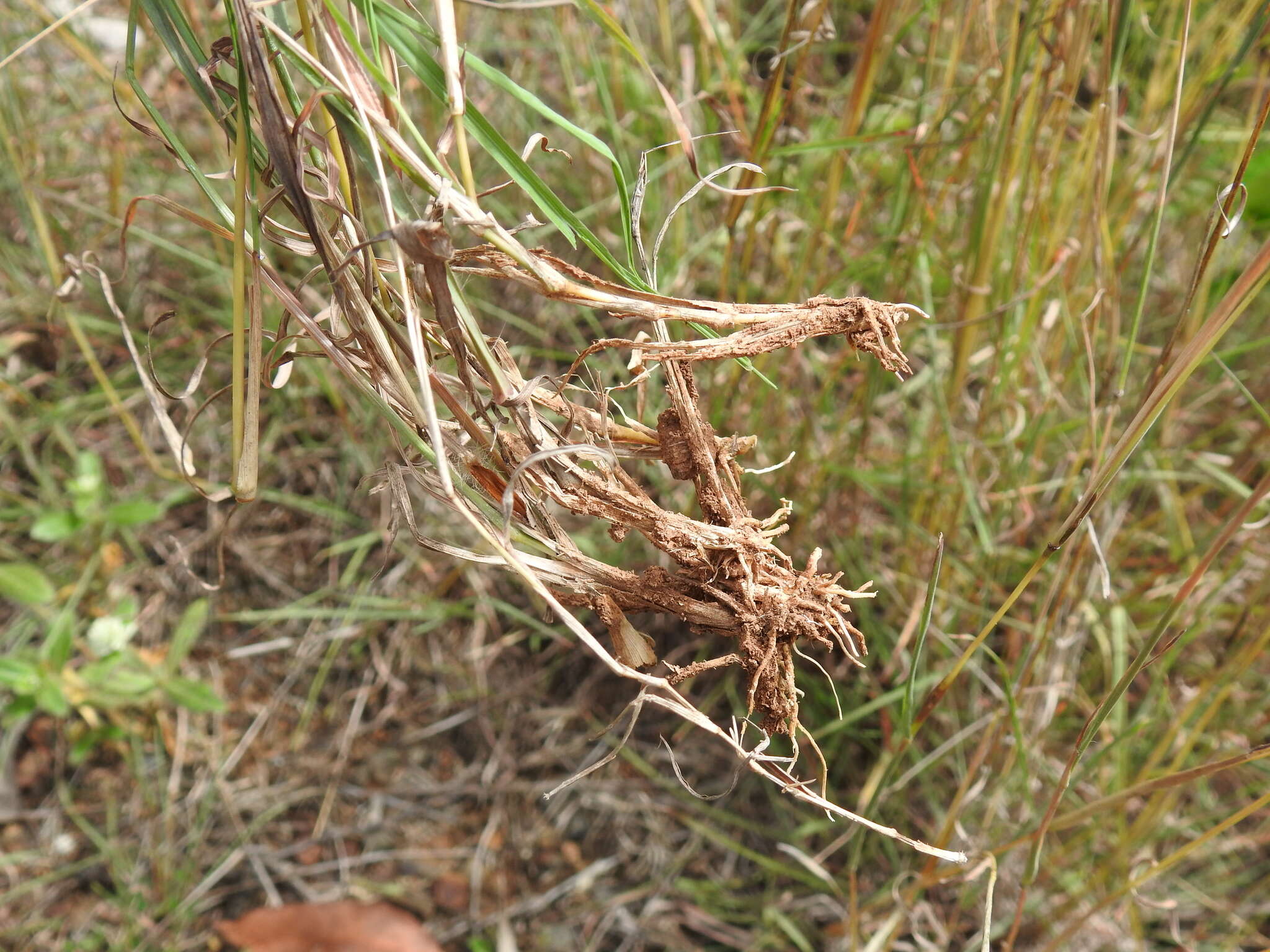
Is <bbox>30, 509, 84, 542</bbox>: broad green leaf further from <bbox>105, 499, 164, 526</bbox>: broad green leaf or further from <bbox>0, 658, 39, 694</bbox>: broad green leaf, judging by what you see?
<bbox>0, 658, 39, 694</bbox>: broad green leaf

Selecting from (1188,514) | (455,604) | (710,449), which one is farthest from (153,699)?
(1188,514)

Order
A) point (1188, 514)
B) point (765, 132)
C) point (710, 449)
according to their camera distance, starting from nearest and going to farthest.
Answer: point (710, 449) → point (765, 132) → point (1188, 514)

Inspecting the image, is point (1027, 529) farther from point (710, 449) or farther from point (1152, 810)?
point (710, 449)

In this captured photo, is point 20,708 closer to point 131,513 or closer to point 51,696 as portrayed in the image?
point 51,696

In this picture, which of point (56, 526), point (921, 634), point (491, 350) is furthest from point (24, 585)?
point (921, 634)

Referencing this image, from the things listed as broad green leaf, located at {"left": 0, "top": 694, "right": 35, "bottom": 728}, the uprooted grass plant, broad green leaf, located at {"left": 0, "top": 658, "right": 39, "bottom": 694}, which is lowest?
broad green leaf, located at {"left": 0, "top": 694, "right": 35, "bottom": 728}

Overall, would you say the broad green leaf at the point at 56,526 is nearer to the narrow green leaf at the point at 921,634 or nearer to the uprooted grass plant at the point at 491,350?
the uprooted grass plant at the point at 491,350

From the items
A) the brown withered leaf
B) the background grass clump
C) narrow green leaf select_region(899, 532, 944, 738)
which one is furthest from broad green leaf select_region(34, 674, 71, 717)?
narrow green leaf select_region(899, 532, 944, 738)
